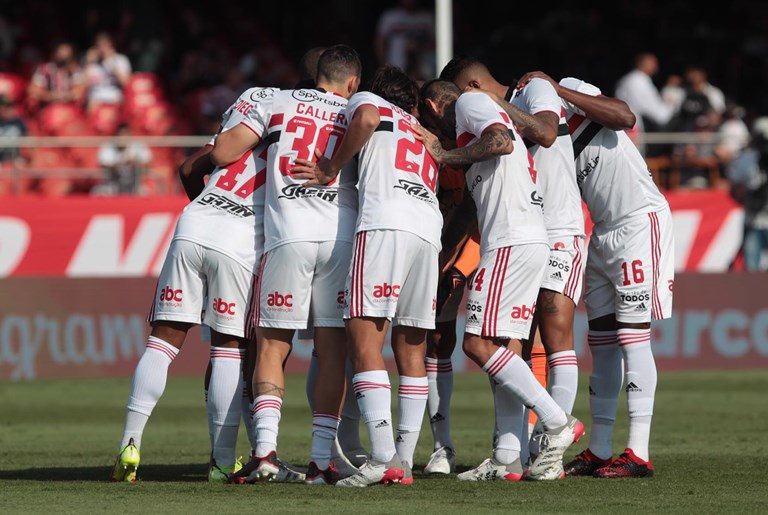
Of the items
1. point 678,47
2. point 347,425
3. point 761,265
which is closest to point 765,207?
point 761,265

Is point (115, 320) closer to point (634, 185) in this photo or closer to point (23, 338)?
point (23, 338)

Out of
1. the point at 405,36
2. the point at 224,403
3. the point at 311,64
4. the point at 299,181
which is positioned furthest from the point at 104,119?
the point at 299,181

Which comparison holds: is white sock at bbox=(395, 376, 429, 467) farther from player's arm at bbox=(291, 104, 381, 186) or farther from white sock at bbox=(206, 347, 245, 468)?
player's arm at bbox=(291, 104, 381, 186)

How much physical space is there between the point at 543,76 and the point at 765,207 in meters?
10.6

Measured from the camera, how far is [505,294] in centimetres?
805

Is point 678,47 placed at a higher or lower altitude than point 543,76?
higher

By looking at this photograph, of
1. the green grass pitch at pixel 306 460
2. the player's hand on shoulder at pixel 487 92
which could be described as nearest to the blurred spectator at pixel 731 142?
the green grass pitch at pixel 306 460

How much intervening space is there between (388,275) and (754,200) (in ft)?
37.9

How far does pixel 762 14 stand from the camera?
26.3 meters

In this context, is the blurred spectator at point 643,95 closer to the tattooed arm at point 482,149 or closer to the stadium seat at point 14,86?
the stadium seat at point 14,86

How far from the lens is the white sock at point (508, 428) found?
27.0 ft

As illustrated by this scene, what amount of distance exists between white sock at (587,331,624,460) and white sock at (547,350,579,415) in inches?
5.7

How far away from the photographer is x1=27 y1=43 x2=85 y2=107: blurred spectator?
822 inches

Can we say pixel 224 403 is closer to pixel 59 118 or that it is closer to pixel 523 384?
pixel 523 384
